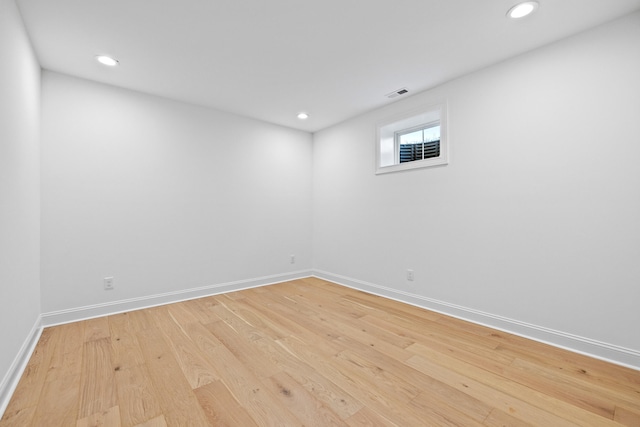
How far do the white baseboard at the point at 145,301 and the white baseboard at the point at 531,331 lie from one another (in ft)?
5.90

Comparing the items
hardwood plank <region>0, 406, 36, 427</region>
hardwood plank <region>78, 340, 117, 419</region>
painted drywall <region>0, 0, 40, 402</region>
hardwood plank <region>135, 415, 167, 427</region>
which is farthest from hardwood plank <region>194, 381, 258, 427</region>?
painted drywall <region>0, 0, 40, 402</region>

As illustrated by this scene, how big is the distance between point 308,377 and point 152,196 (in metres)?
2.62

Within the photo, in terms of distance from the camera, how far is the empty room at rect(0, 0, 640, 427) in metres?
1.60

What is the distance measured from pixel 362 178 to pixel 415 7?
7.12ft

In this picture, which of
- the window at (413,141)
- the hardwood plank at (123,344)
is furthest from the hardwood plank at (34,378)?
the window at (413,141)

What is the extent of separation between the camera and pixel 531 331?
2268mm

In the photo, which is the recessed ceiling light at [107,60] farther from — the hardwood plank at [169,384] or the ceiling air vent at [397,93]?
the ceiling air vent at [397,93]

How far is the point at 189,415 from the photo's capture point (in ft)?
4.59

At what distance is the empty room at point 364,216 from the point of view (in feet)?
5.25

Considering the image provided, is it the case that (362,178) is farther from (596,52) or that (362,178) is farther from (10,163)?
(10,163)

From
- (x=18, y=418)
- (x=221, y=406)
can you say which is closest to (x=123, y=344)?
(x=18, y=418)

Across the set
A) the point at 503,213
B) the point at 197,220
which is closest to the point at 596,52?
the point at 503,213

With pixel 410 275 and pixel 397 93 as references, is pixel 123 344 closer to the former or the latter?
pixel 410 275

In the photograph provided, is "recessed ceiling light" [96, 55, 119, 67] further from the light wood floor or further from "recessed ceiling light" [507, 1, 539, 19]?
"recessed ceiling light" [507, 1, 539, 19]
